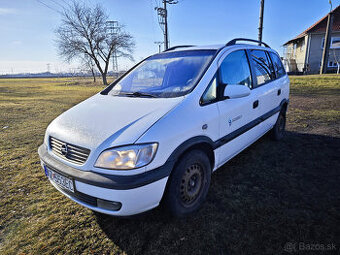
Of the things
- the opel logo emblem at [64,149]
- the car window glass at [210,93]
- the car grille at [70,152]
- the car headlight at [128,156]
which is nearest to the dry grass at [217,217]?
the car headlight at [128,156]

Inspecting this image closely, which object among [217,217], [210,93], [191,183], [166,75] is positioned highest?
[166,75]

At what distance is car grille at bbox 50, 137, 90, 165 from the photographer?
5.70ft

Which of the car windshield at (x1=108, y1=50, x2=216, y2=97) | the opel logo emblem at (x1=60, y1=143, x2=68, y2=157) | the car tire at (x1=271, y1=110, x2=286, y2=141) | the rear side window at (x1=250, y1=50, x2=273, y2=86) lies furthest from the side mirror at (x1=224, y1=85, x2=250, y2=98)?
the car tire at (x1=271, y1=110, x2=286, y2=141)

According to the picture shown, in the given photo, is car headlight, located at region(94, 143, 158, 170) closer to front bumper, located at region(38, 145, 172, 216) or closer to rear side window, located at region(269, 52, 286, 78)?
front bumper, located at region(38, 145, 172, 216)

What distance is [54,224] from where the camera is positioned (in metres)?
2.15

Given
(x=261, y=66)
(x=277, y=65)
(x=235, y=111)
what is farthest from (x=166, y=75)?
(x=277, y=65)

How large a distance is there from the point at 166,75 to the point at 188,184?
1354 mm

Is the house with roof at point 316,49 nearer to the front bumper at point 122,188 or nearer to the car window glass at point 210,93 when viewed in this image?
the car window glass at point 210,93

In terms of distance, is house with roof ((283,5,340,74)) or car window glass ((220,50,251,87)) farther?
house with roof ((283,5,340,74))

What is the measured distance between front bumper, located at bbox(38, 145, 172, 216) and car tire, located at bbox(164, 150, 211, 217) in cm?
14

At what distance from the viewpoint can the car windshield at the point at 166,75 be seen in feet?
7.42

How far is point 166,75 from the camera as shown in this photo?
2.56 m

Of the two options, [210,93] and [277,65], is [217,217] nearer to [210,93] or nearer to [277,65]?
[210,93]

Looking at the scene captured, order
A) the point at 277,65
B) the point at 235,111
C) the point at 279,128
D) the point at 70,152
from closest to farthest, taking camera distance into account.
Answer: the point at 70,152
the point at 235,111
the point at 277,65
the point at 279,128
